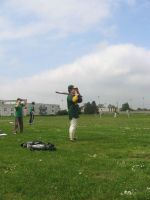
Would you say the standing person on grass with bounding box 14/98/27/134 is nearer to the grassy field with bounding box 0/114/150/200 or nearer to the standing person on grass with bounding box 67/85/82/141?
the standing person on grass with bounding box 67/85/82/141

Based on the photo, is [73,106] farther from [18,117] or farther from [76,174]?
[76,174]

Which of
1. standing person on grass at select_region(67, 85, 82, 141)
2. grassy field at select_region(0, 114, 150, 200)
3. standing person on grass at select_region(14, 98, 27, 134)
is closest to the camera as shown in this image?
grassy field at select_region(0, 114, 150, 200)

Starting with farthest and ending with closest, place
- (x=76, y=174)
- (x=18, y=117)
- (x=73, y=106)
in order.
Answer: (x=18, y=117)
(x=73, y=106)
(x=76, y=174)

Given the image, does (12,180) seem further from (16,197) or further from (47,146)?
(47,146)

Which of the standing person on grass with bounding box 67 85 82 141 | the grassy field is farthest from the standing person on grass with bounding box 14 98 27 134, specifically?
the grassy field

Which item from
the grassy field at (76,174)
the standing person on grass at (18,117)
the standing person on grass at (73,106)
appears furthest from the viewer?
the standing person on grass at (18,117)

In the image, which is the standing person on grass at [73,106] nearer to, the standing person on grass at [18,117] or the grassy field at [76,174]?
the grassy field at [76,174]

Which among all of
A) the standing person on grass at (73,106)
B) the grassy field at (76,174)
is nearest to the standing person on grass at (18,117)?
the standing person on grass at (73,106)

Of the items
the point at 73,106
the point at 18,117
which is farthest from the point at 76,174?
the point at 18,117

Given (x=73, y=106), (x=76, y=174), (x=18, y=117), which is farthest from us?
(x=18, y=117)

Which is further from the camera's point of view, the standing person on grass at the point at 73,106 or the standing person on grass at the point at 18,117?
the standing person on grass at the point at 18,117

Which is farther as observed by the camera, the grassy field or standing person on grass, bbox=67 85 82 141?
standing person on grass, bbox=67 85 82 141

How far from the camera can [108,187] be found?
11812 mm

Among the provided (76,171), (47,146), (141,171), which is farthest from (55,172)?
(47,146)
